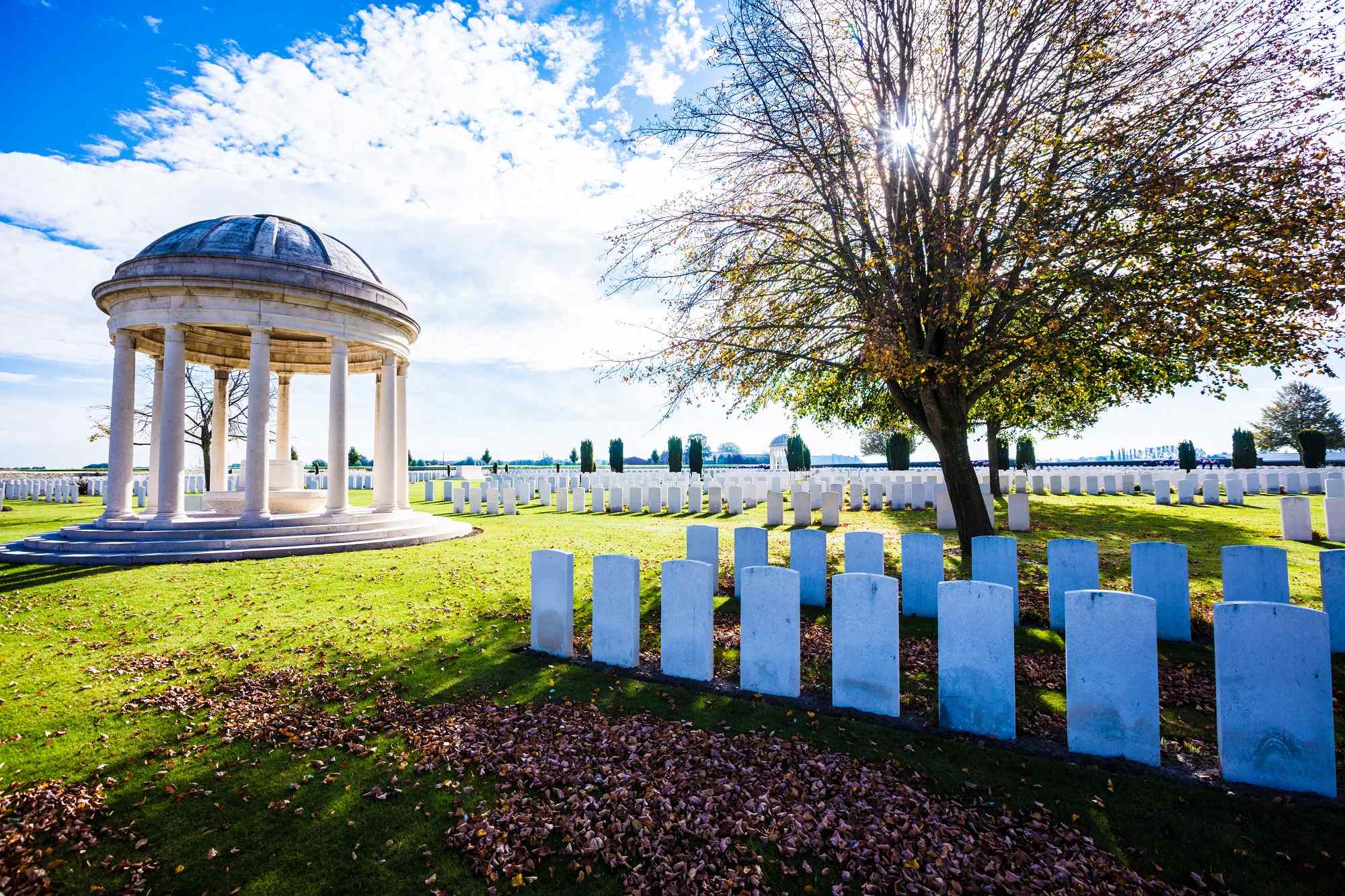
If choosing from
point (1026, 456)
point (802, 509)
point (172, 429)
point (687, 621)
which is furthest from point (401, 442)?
point (1026, 456)

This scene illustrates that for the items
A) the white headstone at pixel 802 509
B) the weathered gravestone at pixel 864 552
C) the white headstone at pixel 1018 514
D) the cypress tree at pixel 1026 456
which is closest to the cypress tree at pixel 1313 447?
the cypress tree at pixel 1026 456

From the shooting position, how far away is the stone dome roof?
517 inches

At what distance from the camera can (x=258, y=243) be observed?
13633 mm

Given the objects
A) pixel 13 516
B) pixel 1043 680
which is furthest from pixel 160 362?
pixel 1043 680

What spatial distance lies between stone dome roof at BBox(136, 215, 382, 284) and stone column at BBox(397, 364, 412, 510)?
3.04 metres

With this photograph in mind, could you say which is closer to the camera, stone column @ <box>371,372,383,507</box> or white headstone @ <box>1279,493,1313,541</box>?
white headstone @ <box>1279,493,1313,541</box>

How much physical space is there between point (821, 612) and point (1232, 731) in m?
4.21

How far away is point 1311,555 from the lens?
9.80 meters

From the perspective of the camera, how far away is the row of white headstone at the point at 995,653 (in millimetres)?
3320

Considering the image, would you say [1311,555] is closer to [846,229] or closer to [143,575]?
[846,229]

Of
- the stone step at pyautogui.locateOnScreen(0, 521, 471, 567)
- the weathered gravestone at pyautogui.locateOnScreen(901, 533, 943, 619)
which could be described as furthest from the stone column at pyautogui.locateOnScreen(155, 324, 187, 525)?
the weathered gravestone at pyautogui.locateOnScreen(901, 533, 943, 619)

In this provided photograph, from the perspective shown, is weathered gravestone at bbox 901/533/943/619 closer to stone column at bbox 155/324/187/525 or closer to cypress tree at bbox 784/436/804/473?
stone column at bbox 155/324/187/525

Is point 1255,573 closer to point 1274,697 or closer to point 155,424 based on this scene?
point 1274,697

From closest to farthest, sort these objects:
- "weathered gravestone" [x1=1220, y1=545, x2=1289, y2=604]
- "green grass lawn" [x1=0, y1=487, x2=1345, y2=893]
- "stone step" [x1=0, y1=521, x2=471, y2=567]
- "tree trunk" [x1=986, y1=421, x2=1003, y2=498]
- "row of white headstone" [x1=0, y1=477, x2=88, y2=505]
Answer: "green grass lawn" [x1=0, y1=487, x2=1345, y2=893] → "weathered gravestone" [x1=1220, y1=545, x2=1289, y2=604] → "stone step" [x1=0, y1=521, x2=471, y2=567] → "tree trunk" [x1=986, y1=421, x2=1003, y2=498] → "row of white headstone" [x1=0, y1=477, x2=88, y2=505]
